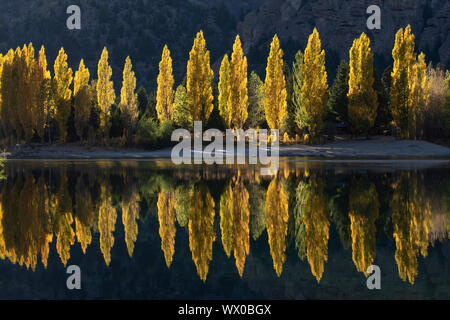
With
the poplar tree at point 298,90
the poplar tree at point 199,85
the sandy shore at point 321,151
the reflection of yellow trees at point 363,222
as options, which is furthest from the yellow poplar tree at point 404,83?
the reflection of yellow trees at point 363,222

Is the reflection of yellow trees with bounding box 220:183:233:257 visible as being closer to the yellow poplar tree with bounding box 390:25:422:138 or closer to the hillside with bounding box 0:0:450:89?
the yellow poplar tree with bounding box 390:25:422:138

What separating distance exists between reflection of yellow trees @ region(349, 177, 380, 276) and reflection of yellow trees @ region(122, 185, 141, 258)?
4.19 metres

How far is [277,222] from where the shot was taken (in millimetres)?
11602

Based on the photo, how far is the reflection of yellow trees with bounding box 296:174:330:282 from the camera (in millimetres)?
8469

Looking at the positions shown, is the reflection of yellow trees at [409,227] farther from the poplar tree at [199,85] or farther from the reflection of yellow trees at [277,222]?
the poplar tree at [199,85]

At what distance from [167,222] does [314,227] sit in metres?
3.60

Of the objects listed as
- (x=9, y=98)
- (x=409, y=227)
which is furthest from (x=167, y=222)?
(x=9, y=98)

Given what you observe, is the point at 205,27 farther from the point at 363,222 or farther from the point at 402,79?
the point at 363,222

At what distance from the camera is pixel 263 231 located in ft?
35.3

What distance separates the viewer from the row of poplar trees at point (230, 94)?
48.8 m

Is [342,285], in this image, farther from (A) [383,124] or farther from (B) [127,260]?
(A) [383,124]

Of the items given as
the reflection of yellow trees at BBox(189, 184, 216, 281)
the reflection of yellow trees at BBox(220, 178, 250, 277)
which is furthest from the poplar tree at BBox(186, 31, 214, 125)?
the reflection of yellow trees at BBox(189, 184, 216, 281)

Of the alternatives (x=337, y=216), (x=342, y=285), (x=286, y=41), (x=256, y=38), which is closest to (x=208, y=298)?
(x=342, y=285)

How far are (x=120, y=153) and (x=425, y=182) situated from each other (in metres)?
36.0
